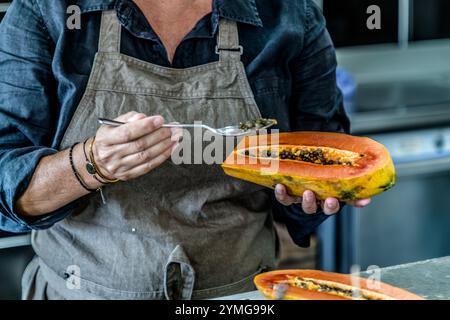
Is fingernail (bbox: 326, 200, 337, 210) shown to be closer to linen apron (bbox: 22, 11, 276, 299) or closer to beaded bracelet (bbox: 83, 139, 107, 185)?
linen apron (bbox: 22, 11, 276, 299)

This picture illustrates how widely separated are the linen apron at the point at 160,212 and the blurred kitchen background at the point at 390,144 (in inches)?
30.2

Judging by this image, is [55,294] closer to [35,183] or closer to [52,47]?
[35,183]

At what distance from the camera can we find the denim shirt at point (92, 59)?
1.36 m

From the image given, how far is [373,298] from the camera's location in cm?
110

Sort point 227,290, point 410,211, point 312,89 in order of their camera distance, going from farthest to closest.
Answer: point 410,211 → point 312,89 → point 227,290

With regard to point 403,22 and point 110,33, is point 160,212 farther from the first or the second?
point 403,22

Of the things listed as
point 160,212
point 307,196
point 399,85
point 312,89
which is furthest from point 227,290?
point 399,85

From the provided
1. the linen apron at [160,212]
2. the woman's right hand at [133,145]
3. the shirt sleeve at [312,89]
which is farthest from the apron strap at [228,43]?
the woman's right hand at [133,145]

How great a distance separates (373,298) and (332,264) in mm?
1401

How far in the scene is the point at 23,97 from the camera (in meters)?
1.36

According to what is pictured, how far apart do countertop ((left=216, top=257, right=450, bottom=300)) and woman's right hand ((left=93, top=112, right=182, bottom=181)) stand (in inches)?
9.5

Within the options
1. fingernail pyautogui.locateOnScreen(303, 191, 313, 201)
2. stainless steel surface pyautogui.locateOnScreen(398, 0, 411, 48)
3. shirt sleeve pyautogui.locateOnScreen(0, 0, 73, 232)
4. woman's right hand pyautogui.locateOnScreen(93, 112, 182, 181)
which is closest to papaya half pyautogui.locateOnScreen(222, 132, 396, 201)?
fingernail pyautogui.locateOnScreen(303, 191, 313, 201)

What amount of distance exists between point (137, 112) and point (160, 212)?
187mm
